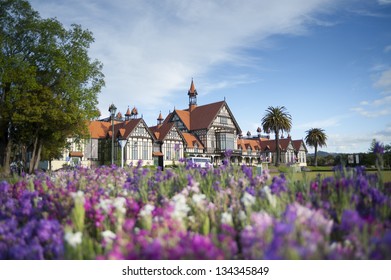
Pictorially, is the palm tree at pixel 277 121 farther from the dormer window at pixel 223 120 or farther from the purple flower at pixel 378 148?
the purple flower at pixel 378 148

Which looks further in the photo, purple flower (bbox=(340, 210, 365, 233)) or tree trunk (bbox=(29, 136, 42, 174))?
tree trunk (bbox=(29, 136, 42, 174))

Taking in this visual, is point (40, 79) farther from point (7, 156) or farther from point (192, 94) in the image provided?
point (192, 94)

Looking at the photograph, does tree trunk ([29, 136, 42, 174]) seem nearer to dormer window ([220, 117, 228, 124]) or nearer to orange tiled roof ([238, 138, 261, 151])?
dormer window ([220, 117, 228, 124])

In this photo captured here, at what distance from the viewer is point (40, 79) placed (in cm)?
2498

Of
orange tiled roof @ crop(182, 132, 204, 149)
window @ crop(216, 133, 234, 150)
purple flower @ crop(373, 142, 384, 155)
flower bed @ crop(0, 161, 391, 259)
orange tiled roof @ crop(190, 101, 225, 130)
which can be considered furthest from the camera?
window @ crop(216, 133, 234, 150)

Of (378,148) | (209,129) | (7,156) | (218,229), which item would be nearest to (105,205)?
(218,229)

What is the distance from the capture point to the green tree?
22016 millimetres

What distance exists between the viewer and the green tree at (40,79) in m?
22.0

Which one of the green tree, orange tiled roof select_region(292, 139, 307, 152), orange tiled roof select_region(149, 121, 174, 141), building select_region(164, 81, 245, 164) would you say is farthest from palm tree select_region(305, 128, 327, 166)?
the green tree

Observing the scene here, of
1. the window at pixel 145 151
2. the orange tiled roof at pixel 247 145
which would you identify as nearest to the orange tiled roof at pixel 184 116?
the window at pixel 145 151

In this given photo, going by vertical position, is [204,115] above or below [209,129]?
above

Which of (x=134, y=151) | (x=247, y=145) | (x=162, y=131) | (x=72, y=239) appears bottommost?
(x=72, y=239)

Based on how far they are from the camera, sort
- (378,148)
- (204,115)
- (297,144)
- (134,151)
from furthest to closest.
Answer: (297,144), (204,115), (134,151), (378,148)

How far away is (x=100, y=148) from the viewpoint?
49.2m
